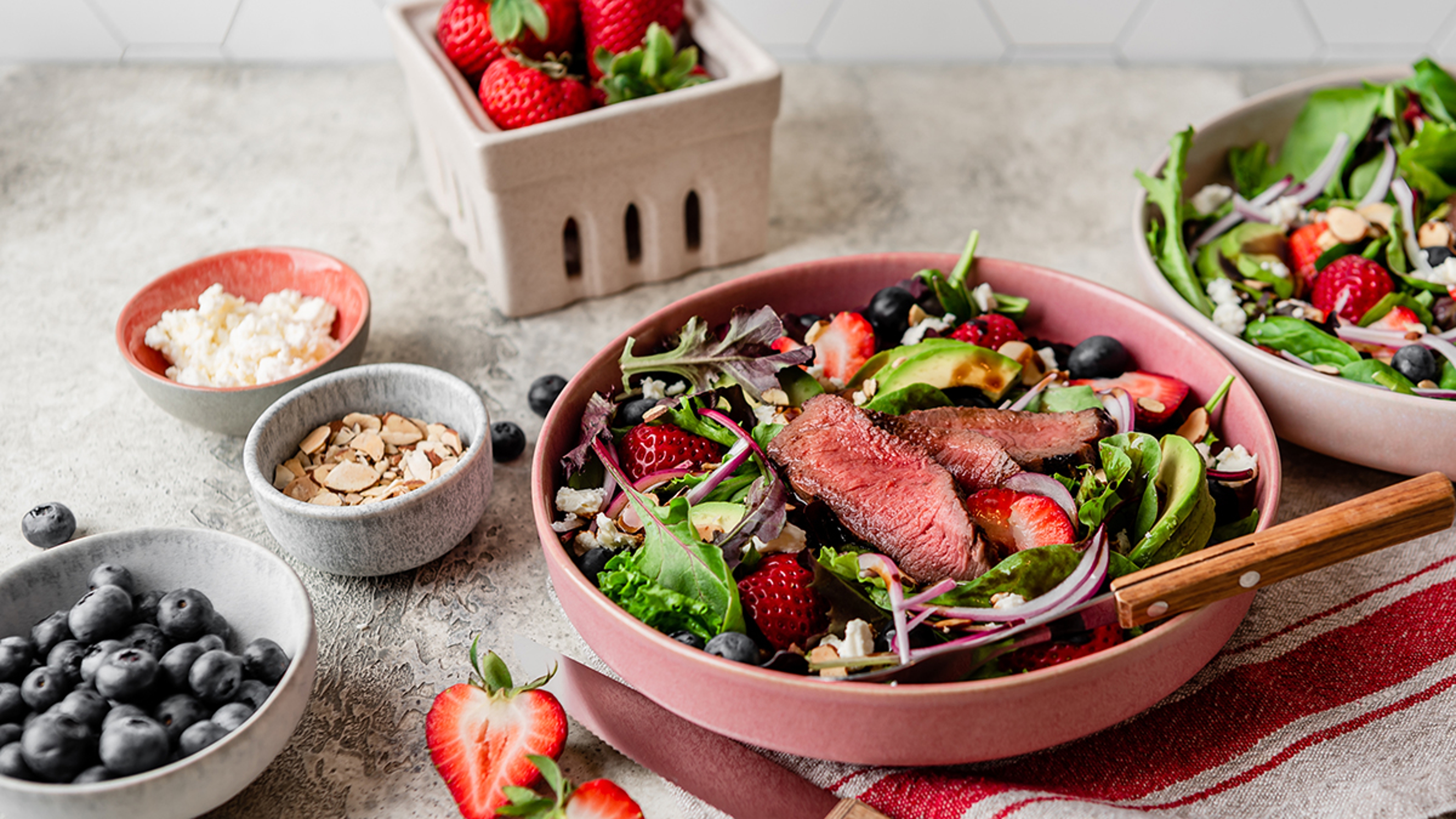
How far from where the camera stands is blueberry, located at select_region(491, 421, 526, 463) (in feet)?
4.79

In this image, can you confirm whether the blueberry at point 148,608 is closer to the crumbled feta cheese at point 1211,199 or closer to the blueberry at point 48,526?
the blueberry at point 48,526

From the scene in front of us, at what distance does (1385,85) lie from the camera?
1730 millimetres

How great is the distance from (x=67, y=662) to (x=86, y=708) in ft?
0.25

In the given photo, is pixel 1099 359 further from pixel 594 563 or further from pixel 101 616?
pixel 101 616

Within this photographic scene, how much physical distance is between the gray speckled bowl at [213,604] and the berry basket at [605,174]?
670 mm

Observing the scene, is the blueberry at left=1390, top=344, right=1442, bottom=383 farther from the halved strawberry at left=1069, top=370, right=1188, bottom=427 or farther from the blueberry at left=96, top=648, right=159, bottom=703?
the blueberry at left=96, top=648, right=159, bottom=703

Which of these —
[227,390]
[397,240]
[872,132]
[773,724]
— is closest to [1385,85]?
[872,132]

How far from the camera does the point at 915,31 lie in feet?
8.00

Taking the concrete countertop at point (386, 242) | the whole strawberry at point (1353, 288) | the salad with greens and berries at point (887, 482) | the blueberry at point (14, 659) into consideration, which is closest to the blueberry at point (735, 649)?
the salad with greens and berries at point (887, 482)

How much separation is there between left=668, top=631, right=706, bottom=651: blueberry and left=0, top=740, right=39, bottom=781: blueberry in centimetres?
57

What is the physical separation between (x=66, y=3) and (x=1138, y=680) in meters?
2.49

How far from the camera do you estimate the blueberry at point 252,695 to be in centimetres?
101

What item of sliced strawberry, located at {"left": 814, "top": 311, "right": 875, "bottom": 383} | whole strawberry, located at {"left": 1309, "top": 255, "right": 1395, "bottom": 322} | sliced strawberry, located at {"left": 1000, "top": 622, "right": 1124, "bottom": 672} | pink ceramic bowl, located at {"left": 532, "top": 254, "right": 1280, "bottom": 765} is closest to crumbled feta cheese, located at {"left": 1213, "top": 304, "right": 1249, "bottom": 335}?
whole strawberry, located at {"left": 1309, "top": 255, "right": 1395, "bottom": 322}

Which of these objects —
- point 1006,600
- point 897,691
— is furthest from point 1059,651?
point 897,691
